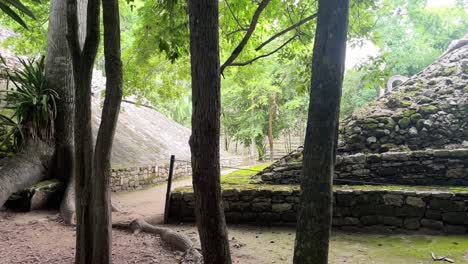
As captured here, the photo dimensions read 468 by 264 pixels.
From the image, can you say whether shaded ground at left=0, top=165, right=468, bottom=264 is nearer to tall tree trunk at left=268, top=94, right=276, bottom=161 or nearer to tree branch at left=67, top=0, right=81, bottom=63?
tree branch at left=67, top=0, right=81, bottom=63

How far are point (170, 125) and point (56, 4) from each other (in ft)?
31.7

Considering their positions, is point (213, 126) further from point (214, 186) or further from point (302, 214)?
point (302, 214)

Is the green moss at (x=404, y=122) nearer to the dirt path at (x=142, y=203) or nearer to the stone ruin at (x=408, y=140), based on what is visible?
the stone ruin at (x=408, y=140)

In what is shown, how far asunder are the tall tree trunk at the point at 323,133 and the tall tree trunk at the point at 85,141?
2.09m

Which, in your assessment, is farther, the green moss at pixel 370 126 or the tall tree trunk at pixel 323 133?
the green moss at pixel 370 126

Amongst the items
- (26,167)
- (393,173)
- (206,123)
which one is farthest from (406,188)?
(26,167)

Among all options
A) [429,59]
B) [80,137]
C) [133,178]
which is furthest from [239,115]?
[80,137]

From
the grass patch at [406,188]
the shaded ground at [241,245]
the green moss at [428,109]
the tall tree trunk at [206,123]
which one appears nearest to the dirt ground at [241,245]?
the shaded ground at [241,245]

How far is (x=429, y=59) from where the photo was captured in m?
16.8

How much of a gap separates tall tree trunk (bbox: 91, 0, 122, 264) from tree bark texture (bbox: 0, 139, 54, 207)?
321cm

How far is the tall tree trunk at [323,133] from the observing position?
6.00 ft

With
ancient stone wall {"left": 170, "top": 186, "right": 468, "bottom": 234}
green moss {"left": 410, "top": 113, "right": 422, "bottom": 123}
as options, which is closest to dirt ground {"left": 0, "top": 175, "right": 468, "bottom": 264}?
ancient stone wall {"left": 170, "top": 186, "right": 468, "bottom": 234}

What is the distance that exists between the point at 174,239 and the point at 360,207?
274 cm

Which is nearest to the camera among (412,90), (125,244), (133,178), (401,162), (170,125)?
(125,244)
